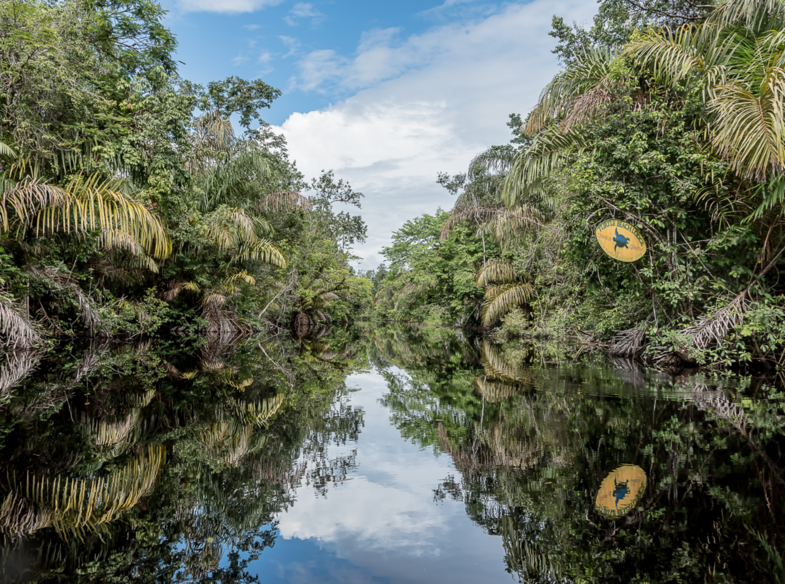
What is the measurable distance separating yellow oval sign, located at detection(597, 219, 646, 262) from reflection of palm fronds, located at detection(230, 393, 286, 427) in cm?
563

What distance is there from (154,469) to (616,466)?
2.89m

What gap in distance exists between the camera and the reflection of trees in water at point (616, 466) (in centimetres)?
172

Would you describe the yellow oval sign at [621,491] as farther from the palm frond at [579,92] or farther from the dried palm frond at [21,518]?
the palm frond at [579,92]

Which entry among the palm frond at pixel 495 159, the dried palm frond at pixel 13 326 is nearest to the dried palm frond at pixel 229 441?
the dried palm frond at pixel 13 326

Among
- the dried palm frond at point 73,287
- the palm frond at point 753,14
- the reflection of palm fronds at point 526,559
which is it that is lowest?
the reflection of palm fronds at point 526,559

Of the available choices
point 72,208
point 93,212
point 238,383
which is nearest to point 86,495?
point 238,383

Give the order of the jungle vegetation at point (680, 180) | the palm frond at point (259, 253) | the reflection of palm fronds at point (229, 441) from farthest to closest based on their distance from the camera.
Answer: the palm frond at point (259, 253) → the jungle vegetation at point (680, 180) → the reflection of palm fronds at point (229, 441)

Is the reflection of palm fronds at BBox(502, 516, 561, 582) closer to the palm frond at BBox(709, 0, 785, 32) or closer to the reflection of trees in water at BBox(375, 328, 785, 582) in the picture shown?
the reflection of trees in water at BBox(375, 328, 785, 582)

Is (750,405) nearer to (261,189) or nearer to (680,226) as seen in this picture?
(680,226)

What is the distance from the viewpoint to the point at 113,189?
788cm

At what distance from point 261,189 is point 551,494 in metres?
15.9

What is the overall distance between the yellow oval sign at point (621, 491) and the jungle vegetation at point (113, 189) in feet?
25.7

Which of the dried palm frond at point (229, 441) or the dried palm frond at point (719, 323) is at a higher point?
the dried palm frond at point (719, 323)

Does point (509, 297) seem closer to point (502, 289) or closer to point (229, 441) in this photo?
point (502, 289)
